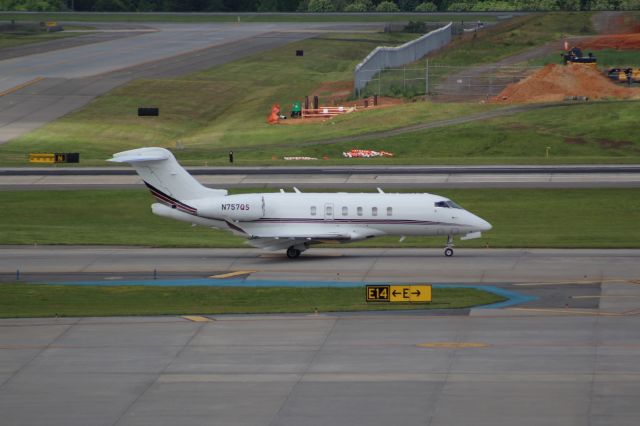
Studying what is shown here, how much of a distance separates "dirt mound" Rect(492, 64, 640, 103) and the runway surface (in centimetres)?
6116

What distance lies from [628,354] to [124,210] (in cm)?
3924

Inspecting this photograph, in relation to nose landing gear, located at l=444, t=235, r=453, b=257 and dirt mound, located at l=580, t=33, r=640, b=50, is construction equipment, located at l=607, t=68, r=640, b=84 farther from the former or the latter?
nose landing gear, located at l=444, t=235, r=453, b=257

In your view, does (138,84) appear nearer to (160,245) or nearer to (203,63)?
(203,63)

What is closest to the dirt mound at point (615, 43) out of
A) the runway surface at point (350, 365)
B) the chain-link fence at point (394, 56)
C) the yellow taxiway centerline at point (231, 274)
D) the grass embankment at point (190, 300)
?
the chain-link fence at point (394, 56)

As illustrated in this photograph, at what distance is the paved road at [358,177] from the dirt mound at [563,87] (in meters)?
27.4

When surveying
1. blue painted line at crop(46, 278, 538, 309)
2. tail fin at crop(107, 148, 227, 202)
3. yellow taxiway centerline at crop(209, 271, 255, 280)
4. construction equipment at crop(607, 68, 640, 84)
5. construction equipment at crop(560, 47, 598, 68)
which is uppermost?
tail fin at crop(107, 148, 227, 202)

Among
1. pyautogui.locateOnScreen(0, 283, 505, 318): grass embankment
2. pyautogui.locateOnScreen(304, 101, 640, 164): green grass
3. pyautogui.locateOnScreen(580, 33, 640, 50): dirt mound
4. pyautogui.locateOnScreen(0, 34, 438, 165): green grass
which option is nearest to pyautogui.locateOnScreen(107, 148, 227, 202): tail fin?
pyautogui.locateOnScreen(0, 283, 505, 318): grass embankment

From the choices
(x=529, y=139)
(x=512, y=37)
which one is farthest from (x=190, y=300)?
(x=512, y=37)

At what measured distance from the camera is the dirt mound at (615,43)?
132m

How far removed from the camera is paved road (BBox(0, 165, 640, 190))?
7319cm

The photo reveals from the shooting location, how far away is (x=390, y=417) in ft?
95.8

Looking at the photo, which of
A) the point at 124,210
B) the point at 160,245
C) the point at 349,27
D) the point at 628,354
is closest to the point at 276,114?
the point at 124,210

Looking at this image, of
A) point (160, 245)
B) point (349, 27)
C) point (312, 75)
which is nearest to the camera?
point (160, 245)

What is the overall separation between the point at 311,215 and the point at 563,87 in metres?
60.1
